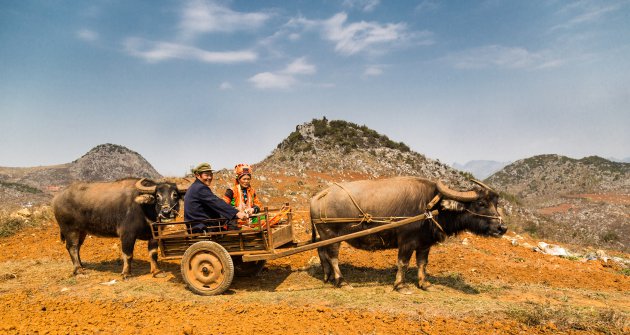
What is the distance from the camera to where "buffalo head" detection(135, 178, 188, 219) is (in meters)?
7.57

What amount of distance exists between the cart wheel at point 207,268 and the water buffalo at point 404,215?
2.00m

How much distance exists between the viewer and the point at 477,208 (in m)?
7.21

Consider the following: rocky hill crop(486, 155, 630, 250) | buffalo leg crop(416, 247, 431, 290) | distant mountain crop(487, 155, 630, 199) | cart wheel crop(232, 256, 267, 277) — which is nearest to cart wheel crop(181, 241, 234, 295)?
cart wheel crop(232, 256, 267, 277)

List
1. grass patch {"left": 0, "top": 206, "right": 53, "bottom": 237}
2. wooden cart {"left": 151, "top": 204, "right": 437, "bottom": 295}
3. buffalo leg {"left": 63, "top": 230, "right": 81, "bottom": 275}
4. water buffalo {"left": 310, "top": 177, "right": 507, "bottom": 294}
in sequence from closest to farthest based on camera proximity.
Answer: wooden cart {"left": 151, "top": 204, "right": 437, "bottom": 295}, water buffalo {"left": 310, "top": 177, "right": 507, "bottom": 294}, buffalo leg {"left": 63, "top": 230, "right": 81, "bottom": 275}, grass patch {"left": 0, "top": 206, "right": 53, "bottom": 237}

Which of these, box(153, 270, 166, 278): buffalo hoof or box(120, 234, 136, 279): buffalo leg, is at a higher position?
box(120, 234, 136, 279): buffalo leg

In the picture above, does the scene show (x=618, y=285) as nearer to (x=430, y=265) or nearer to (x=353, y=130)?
(x=430, y=265)

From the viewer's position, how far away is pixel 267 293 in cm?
689

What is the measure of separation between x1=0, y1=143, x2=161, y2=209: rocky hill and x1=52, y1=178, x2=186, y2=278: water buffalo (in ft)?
172

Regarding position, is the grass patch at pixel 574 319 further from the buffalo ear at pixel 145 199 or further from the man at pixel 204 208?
the buffalo ear at pixel 145 199

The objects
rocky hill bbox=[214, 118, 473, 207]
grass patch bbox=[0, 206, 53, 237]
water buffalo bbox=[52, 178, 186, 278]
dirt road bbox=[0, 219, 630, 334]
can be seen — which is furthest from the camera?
rocky hill bbox=[214, 118, 473, 207]

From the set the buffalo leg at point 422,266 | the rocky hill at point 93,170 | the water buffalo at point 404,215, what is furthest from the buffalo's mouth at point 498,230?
the rocky hill at point 93,170

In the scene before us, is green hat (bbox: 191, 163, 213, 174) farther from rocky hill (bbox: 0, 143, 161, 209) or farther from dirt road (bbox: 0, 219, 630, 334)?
rocky hill (bbox: 0, 143, 161, 209)

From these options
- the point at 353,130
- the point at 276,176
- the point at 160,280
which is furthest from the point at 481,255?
the point at 353,130

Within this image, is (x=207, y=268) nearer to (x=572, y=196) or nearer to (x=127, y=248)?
(x=127, y=248)
